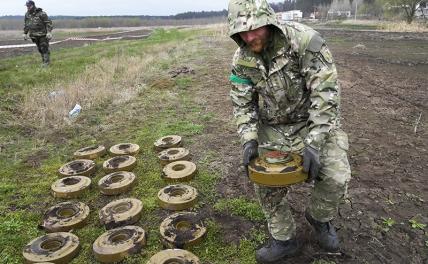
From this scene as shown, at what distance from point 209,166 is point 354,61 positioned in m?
10.8

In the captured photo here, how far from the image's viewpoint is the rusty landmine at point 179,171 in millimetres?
4734

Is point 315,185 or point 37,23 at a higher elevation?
point 37,23

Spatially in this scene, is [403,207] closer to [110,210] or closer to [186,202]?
[186,202]

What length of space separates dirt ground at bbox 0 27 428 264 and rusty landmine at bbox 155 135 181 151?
1.09ft

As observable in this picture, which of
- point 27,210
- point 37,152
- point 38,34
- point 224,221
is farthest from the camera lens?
point 38,34

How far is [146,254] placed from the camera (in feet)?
11.2

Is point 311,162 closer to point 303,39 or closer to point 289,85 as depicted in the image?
point 289,85

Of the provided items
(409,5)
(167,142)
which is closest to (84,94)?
(167,142)

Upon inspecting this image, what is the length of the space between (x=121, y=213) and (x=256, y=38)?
229 cm

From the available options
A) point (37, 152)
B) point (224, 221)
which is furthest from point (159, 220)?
point (37, 152)

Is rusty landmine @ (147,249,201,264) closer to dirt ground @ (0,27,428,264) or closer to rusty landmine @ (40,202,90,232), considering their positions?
dirt ground @ (0,27,428,264)

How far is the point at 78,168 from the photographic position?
204 inches

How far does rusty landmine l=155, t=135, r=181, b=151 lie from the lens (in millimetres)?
5809

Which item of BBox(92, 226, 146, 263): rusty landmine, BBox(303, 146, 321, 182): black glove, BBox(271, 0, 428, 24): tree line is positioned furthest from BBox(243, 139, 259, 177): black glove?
BBox(271, 0, 428, 24): tree line
